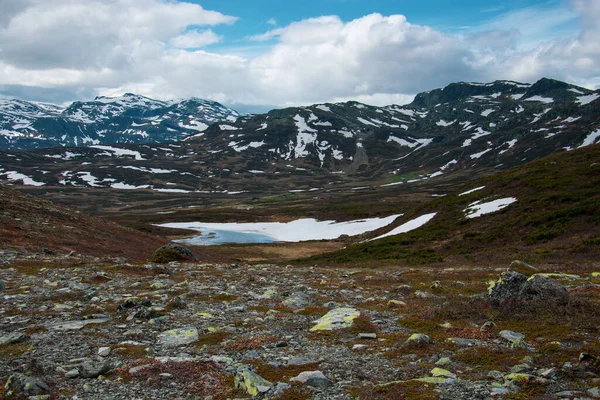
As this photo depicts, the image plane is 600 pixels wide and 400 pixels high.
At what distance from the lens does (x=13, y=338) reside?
10.3 meters

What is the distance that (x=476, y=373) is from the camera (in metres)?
7.99

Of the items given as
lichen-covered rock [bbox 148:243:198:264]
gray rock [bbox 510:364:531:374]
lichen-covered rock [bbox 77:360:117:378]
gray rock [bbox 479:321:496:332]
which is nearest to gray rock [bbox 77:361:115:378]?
lichen-covered rock [bbox 77:360:117:378]

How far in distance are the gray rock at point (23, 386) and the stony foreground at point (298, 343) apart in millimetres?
24

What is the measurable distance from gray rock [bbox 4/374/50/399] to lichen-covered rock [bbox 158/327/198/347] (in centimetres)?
328

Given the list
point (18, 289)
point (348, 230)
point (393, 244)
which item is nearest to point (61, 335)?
point (18, 289)

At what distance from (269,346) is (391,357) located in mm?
3102

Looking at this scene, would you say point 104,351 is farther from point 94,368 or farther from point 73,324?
point 73,324

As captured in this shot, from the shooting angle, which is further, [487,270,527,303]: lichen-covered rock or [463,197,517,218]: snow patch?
[463,197,517,218]: snow patch

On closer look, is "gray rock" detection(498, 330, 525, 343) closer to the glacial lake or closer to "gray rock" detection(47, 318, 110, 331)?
"gray rock" detection(47, 318, 110, 331)

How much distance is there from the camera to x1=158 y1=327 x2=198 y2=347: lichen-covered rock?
1049cm

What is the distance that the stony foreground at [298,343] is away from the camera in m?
7.46

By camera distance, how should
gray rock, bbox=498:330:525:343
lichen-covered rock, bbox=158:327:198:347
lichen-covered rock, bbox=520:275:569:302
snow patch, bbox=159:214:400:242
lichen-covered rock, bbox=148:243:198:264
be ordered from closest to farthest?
gray rock, bbox=498:330:525:343 < lichen-covered rock, bbox=158:327:198:347 < lichen-covered rock, bbox=520:275:569:302 < lichen-covered rock, bbox=148:243:198:264 < snow patch, bbox=159:214:400:242

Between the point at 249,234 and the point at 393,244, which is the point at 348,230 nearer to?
the point at 249,234

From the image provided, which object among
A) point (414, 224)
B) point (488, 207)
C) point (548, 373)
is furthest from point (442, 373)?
point (414, 224)
